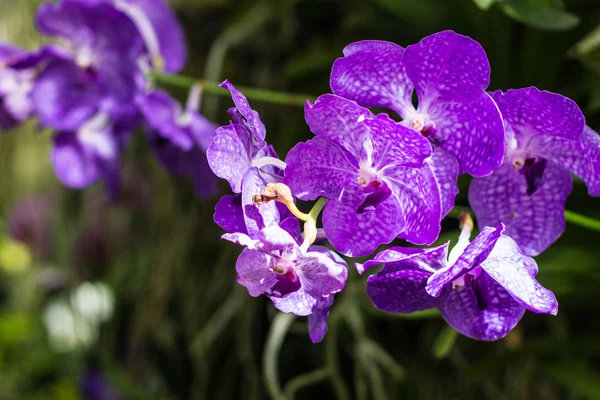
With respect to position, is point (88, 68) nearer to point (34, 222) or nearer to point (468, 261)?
point (468, 261)

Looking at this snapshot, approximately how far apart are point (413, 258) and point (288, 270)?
7 centimetres

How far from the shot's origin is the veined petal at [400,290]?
1.01 feet

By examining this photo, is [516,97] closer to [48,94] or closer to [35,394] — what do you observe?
[48,94]

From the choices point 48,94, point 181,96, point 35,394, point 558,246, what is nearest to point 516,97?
point 558,246

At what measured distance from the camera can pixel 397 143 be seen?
1.01 ft

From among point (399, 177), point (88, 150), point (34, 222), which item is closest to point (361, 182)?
point (399, 177)

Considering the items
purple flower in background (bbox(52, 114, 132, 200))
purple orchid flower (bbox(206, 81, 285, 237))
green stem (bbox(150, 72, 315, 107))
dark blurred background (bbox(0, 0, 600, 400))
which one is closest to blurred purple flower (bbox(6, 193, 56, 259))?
dark blurred background (bbox(0, 0, 600, 400))

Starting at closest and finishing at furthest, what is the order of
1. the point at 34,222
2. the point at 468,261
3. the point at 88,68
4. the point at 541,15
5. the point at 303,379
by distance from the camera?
the point at 468,261 → the point at 541,15 → the point at 88,68 → the point at 303,379 → the point at 34,222

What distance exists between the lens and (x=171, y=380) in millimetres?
911

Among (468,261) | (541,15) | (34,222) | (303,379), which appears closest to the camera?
(468,261)

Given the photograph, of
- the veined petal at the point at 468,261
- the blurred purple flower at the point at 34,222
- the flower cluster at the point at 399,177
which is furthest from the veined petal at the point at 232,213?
the blurred purple flower at the point at 34,222

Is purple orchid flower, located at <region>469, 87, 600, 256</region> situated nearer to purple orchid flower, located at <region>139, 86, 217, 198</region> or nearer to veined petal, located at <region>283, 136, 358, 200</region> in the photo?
veined petal, located at <region>283, 136, 358, 200</region>

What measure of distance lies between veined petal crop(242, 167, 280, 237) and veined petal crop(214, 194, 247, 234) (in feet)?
0.06

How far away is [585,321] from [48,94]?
2.07ft
